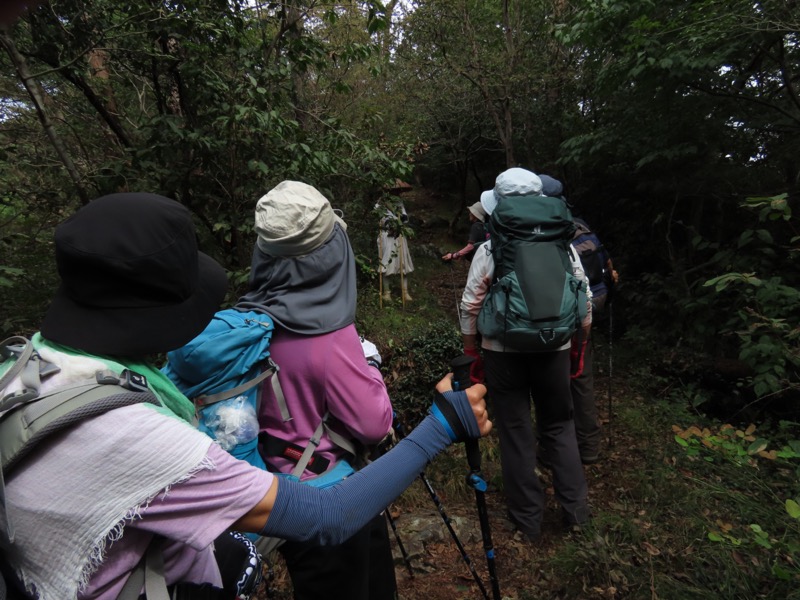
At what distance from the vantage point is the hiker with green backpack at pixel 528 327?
2.72 metres

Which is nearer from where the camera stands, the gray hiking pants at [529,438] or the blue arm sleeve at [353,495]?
the blue arm sleeve at [353,495]

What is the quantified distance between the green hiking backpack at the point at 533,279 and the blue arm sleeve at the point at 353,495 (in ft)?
4.80

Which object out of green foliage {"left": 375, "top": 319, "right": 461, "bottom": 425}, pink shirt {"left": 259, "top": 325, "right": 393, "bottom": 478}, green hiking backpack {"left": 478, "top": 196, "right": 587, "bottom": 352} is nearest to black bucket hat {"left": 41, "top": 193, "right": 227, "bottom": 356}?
pink shirt {"left": 259, "top": 325, "right": 393, "bottom": 478}

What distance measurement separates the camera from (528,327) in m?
2.71

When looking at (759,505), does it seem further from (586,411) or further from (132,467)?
Answer: (132,467)

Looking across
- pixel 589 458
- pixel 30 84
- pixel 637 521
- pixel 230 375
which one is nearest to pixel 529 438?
pixel 637 521

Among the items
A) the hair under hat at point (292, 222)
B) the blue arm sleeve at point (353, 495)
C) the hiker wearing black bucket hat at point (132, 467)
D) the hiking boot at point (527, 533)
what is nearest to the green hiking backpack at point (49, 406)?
the hiker wearing black bucket hat at point (132, 467)

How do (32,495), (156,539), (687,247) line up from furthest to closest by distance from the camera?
(687,247)
(156,539)
(32,495)

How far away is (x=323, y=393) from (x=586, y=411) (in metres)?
2.93

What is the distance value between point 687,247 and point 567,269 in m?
5.39

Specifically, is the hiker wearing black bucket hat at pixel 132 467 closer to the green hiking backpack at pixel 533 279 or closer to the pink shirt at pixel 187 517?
the pink shirt at pixel 187 517

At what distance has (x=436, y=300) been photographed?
9875 mm

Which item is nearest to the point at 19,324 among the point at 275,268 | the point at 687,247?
the point at 275,268

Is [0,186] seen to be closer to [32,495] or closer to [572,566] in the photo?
[32,495]
